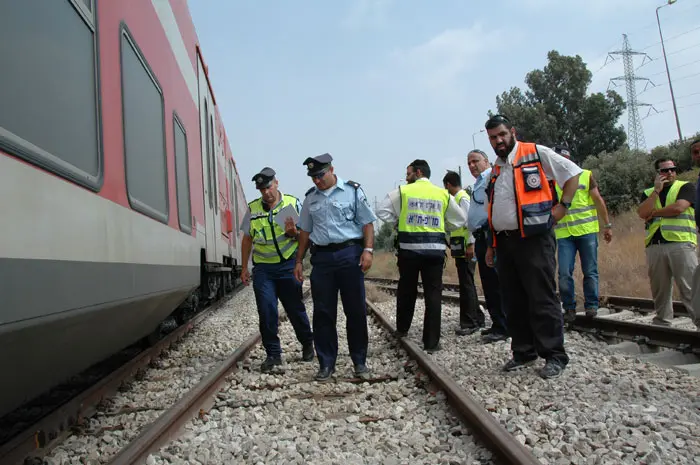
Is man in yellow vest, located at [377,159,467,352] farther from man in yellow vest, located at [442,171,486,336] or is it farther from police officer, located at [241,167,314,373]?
police officer, located at [241,167,314,373]

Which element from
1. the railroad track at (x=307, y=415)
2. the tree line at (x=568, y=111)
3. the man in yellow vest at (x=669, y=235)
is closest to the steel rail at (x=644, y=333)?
the man in yellow vest at (x=669, y=235)

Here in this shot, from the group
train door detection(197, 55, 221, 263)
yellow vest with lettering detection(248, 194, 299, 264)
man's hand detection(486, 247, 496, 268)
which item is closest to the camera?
man's hand detection(486, 247, 496, 268)

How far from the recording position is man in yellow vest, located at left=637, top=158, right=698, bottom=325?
19.1 feet

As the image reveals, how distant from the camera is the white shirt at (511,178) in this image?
434 centimetres

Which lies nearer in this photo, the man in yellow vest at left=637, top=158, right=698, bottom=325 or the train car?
the train car

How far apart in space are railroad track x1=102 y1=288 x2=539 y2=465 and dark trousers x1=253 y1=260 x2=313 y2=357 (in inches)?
12.5

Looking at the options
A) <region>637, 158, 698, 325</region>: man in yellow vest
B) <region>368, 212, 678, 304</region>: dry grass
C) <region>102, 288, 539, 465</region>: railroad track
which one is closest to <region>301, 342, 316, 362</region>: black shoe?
<region>102, 288, 539, 465</region>: railroad track

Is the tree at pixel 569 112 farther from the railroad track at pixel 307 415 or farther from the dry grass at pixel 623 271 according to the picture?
the railroad track at pixel 307 415

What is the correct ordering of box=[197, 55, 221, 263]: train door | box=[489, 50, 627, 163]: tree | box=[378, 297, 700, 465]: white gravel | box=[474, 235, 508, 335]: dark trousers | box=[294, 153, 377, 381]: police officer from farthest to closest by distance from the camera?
box=[489, 50, 627, 163]: tree → box=[197, 55, 221, 263]: train door → box=[474, 235, 508, 335]: dark trousers → box=[294, 153, 377, 381]: police officer → box=[378, 297, 700, 465]: white gravel

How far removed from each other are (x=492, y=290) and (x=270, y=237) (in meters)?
2.49

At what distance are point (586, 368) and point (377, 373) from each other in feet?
5.37

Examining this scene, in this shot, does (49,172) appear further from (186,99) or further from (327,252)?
(186,99)

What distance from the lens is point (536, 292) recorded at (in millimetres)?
4434

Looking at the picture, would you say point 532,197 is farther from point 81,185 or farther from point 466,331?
point 81,185
